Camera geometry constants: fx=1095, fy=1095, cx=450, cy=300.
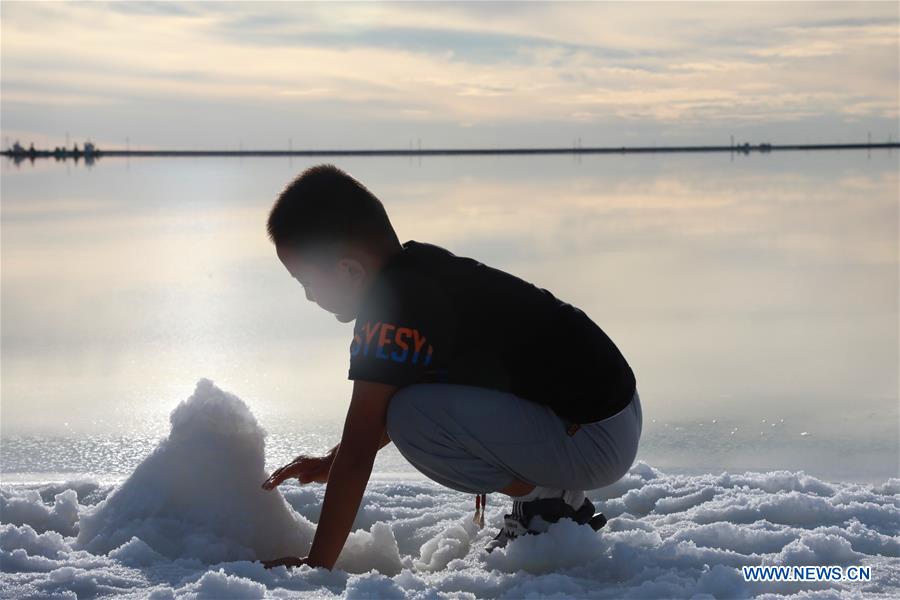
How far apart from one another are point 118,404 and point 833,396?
260cm

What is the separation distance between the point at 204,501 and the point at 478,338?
→ 0.80 metres

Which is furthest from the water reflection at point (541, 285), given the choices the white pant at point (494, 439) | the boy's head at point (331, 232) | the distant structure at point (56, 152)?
the distant structure at point (56, 152)

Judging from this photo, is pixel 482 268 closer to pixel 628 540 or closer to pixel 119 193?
pixel 628 540

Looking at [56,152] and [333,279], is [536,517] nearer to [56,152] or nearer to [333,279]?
[333,279]

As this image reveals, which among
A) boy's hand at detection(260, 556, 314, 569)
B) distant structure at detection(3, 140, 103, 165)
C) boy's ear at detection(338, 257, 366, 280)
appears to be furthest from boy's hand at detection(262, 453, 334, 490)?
distant structure at detection(3, 140, 103, 165)

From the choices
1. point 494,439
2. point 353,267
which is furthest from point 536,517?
point 353,267

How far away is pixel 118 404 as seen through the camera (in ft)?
13.0

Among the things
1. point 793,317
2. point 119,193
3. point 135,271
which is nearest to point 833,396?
point 793,317

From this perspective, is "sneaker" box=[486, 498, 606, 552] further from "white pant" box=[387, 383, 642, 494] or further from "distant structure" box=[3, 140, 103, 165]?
"distant structure" box=[3, 140, 103, 165]

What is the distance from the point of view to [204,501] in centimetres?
254

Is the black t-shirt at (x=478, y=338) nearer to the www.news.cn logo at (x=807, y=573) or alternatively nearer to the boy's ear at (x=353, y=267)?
the boy's ear at (x=353, y=267)

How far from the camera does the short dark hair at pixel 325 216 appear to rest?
7.17 feet

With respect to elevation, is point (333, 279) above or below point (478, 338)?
above

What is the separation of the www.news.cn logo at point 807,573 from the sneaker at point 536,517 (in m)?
0.37
